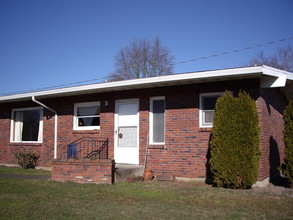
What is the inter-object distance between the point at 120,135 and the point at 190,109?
259cm

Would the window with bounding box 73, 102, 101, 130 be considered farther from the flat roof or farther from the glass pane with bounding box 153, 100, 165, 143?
the glass pane with bounding box 153, 100, 165, 143

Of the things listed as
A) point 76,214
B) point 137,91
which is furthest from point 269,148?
point 76,214

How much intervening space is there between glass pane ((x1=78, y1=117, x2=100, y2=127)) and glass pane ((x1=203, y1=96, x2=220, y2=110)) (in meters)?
3.85

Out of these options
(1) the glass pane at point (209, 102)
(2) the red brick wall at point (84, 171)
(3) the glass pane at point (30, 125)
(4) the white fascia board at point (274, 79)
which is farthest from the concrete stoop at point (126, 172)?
(3) the glass pane at point (30, 125)

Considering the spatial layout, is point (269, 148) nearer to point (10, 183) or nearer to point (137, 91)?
point (137, 91)

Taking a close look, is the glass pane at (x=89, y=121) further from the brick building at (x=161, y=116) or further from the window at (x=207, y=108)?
the window at (x=207, y=108)

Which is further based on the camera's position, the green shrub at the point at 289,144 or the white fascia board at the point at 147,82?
the green shrub at the point at 289,144

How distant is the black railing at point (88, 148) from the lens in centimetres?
1069

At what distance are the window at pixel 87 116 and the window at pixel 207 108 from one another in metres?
3.71

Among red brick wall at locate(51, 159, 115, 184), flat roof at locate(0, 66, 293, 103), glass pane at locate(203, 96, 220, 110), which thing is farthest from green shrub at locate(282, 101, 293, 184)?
red brick wall at locate(51, 159, 115, 184)

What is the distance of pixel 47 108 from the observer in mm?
12078

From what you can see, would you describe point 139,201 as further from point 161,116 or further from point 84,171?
point 161,116

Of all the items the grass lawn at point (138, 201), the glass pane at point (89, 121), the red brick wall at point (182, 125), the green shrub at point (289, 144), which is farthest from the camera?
the glass pane at point (89, 121)

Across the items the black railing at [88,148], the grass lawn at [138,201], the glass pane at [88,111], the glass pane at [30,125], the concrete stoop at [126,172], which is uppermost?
the glass pane at [88,111]
